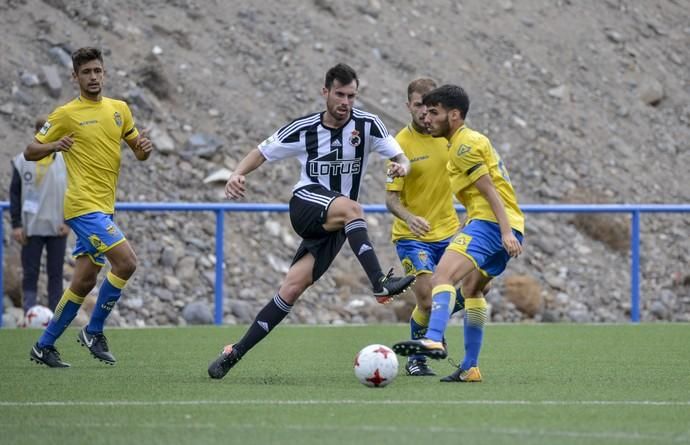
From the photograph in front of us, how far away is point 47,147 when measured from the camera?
939cm

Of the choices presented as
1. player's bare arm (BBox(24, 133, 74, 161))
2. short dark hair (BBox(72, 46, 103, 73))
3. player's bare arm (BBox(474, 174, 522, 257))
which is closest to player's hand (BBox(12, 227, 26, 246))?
player's bare arm (BBox(24, 133, 74, 161))

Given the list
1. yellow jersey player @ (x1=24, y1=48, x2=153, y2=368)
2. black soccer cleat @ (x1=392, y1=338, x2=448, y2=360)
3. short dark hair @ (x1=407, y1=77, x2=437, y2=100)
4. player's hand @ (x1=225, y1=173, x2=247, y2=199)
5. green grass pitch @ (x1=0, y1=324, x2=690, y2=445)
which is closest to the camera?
green grass pitch @ (x1=0, y1=324, x2=690, y2=445)

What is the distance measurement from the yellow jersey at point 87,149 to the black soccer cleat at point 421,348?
10.2 ft

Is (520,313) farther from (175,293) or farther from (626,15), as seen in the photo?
(626,15)

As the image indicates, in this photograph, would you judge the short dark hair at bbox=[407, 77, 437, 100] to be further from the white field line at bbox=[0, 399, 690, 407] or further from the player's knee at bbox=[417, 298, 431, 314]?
the white field line at bbox=[0, 399, 690, 407]

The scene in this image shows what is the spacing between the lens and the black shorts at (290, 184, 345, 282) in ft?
27.8

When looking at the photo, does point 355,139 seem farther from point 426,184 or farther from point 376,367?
point 376,367

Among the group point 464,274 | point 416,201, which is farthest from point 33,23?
point 464,274

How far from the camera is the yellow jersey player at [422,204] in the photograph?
9664 millimetres

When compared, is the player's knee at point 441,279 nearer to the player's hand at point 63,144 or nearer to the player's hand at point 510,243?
the player's hand at point 510,243

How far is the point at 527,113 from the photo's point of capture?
22.9 m

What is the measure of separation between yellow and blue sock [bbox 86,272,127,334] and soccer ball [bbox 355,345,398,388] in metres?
2.53

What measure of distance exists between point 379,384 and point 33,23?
45.1 feet

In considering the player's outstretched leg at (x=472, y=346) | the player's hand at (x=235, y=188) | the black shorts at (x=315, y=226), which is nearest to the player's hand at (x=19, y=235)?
the black shorts at (x=315, y=226)
